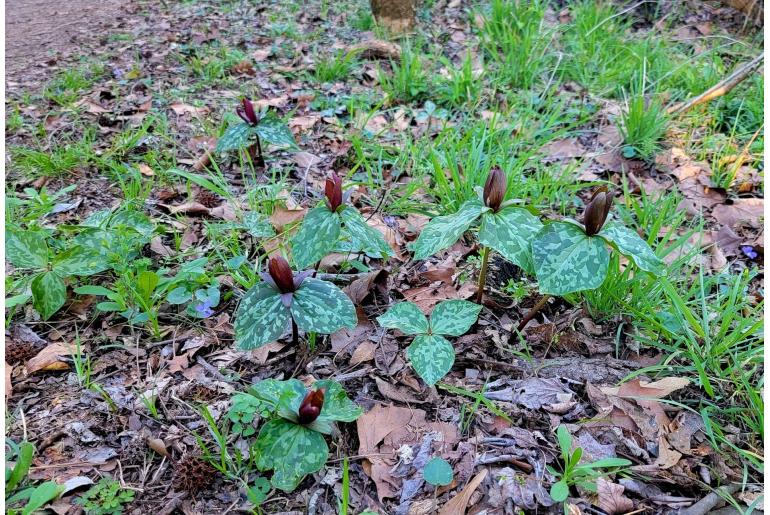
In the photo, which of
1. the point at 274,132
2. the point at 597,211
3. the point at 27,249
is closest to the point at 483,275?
the point at 597,211

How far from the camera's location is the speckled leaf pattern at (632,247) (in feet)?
3.98

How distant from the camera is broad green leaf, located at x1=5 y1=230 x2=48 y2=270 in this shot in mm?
1528

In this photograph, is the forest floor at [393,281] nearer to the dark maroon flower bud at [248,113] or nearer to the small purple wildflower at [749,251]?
the small purple wildflower at [749,251]

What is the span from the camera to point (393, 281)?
174cm

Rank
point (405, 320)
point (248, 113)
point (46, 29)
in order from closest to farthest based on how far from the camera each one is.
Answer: point (405, 320)
point (248, 113)
point (46, 29)

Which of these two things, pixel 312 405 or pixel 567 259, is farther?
pixel 567 259

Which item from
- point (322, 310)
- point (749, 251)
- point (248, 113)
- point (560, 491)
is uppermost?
point (248, 113)

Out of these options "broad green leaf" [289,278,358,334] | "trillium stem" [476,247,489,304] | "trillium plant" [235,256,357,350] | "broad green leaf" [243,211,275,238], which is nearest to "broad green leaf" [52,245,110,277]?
"broad green leaf" [243,211,275,238]

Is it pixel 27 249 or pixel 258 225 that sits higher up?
pixel 27 249

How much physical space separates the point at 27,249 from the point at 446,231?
122 centimetres

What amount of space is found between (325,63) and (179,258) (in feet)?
5.67

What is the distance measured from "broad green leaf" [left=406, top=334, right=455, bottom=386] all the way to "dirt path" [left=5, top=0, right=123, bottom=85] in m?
3.13

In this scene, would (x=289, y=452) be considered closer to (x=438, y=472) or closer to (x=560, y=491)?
(x=438, y=472)

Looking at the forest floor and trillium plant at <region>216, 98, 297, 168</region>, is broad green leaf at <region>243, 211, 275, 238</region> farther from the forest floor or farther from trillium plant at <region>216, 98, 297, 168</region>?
trillium plant at <region>216, 98, 297, 168</region>
